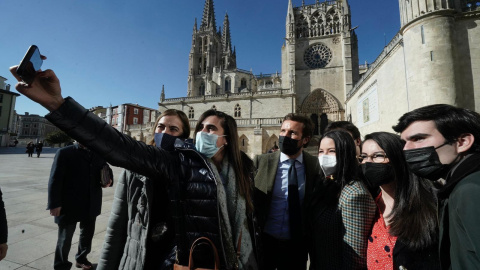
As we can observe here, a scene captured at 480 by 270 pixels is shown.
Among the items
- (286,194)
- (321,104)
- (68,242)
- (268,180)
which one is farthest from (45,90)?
(321,104)

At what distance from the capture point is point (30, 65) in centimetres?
92

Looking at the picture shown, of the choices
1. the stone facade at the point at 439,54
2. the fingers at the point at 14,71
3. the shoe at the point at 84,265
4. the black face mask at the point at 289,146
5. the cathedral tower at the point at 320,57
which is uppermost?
the cathedral tower at the point at 320,57

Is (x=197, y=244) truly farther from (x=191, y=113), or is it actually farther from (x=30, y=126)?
(x=30, y=126)

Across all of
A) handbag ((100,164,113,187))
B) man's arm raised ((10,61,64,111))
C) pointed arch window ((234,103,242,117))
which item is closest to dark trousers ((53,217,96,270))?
handbag ((100,164,113,187))

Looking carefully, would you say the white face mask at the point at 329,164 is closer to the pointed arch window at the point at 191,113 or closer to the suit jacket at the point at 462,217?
the suit jacket at the point at 462,217

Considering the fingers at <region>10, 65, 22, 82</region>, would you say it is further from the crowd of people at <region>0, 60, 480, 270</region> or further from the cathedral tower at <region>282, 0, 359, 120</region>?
the cathedral tower at <region>282, 0, 359, 120</region>

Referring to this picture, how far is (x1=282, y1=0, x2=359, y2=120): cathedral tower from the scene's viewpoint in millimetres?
23938

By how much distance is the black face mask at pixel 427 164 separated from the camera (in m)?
1.31

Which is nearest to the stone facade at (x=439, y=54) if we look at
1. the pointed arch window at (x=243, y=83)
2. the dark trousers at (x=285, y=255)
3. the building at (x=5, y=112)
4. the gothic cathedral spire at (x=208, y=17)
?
the dark trousers at (x=285, y=255)

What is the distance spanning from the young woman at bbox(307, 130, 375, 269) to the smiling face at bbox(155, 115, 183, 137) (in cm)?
151

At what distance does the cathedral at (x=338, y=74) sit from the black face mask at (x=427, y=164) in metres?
11.1

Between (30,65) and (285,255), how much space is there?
2493 mm

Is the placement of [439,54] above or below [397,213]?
above

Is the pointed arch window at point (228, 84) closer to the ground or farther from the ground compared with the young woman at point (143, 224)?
farther from the ground
